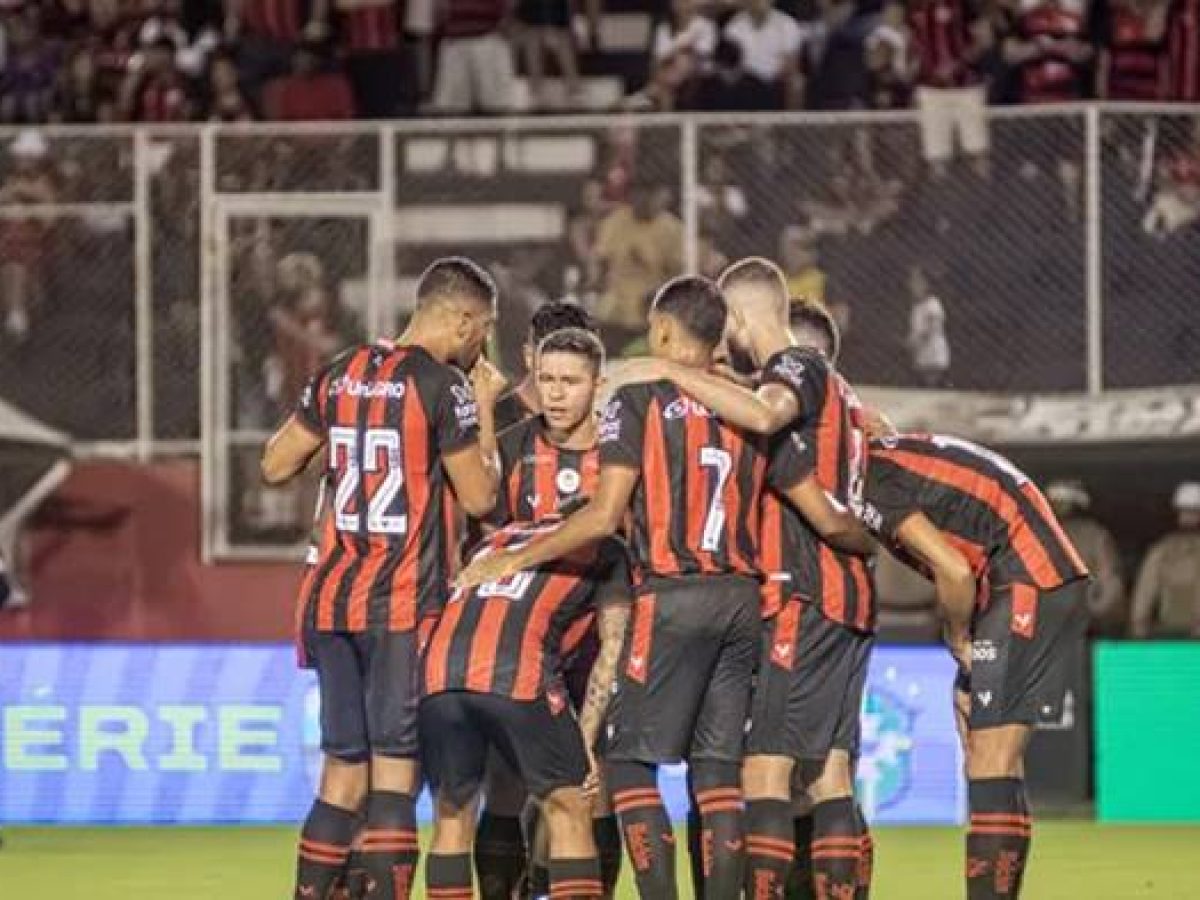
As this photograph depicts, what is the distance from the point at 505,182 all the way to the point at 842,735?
27.2ft

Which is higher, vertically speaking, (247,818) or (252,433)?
(252,433)

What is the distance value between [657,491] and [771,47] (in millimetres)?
10623

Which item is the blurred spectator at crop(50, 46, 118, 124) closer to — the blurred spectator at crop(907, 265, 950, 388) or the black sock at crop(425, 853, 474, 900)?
the blurred spectator at crop(907, 265, 950, 388)

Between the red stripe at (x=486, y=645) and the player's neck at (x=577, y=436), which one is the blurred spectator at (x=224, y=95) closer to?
the player's neck at (x=577, y=436)

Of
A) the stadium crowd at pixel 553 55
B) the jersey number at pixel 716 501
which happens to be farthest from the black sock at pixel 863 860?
the stadium crowd at pixel 553 55

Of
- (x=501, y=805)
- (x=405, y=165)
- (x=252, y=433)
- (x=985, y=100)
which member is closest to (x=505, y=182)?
(x=405, y=165)

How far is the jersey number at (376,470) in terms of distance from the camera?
11.9 meters

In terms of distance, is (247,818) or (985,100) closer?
(247,818)

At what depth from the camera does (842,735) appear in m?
12.0

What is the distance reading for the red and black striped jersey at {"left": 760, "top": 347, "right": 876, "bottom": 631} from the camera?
38.9 feet

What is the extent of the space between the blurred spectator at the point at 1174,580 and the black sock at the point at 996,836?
25.0 ft

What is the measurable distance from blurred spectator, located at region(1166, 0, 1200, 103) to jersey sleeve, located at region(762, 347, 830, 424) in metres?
10.2

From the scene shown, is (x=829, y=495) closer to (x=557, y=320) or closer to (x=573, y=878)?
(x=557, y=320)

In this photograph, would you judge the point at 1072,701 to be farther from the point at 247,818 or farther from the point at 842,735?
the point at 842,735
